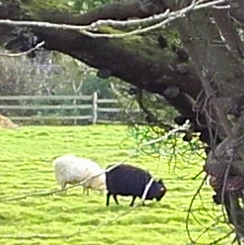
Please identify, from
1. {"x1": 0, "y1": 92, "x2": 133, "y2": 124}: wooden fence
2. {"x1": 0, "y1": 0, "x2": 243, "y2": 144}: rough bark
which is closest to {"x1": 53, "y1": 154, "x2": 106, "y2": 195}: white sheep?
{"x1": 0, "y1": 0, "x2": 243, "y2": 144}: rough bark

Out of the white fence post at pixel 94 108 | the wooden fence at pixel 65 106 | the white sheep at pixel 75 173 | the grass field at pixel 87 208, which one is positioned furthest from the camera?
the white fence post at pixel 94 108

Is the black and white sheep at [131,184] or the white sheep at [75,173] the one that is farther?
the white sheep at [75,173]

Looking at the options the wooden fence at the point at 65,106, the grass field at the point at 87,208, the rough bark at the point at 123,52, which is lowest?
the wooden fence at the point at 65,106

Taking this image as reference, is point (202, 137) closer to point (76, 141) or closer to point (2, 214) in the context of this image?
point (2, 214)

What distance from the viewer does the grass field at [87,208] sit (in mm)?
6172

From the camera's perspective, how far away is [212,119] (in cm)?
224

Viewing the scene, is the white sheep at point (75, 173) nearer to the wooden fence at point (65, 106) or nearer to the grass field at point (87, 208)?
the grass field at point (87, 208)

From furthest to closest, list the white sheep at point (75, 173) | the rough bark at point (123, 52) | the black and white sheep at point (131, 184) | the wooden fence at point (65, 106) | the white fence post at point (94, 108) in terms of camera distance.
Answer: the white fence post at point (94, 108), the wooden fence at point (65, 106), the white sheep at point (75, 173), the black and white sheep at point (131, 184), the rough bark at point (123, 52)

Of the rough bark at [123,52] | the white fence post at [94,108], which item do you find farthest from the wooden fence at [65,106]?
the rough bark at [123,52]

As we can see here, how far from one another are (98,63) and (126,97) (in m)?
0.34

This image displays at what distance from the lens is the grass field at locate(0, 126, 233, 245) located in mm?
6172

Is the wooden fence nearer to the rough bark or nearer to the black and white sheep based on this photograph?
the black and white sheep

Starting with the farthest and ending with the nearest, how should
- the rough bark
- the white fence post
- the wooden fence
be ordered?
1. the white fence post
2. the wooden fence
3. the rough bark

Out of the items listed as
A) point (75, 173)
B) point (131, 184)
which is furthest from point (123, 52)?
point (75, 173)
